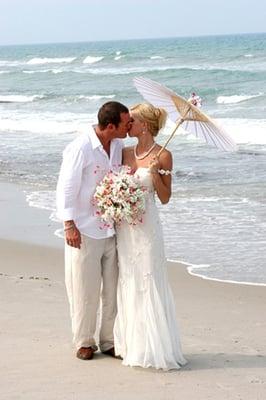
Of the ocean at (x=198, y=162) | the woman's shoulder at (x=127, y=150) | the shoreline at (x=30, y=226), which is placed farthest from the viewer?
the ocean at (x=198, y=162)

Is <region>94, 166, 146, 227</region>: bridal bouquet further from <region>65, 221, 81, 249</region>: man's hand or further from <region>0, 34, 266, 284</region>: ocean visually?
<region>0, 34, 266, 284</region>: ocean

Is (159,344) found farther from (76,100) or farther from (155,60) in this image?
(155,60)

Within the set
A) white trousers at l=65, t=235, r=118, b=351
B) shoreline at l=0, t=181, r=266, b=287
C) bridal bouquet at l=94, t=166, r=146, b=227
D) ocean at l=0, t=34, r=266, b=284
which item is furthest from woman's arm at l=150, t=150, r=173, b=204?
shoreline at l=0, t=181, r=266, b=287

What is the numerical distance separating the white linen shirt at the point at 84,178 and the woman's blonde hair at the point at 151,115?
0.23 meters

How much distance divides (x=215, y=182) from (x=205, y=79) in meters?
28.3

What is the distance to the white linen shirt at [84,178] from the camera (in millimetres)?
5160

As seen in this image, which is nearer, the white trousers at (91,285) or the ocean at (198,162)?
the white trousers at (91,285)

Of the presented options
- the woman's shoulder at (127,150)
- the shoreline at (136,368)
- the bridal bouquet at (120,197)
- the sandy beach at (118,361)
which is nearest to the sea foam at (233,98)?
the sandy beach at (118,361)

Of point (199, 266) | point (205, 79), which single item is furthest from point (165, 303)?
point (205, 79)

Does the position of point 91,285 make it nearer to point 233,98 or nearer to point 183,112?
point 183,112

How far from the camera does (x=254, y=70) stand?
147 feet

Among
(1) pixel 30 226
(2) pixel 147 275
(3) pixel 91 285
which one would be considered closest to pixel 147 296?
(2) pixel 147 275

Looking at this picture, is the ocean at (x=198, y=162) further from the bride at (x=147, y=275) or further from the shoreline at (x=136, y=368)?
the bride at (x=147, y=275)

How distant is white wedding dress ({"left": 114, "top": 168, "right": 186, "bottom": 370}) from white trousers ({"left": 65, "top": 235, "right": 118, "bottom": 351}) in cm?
11
